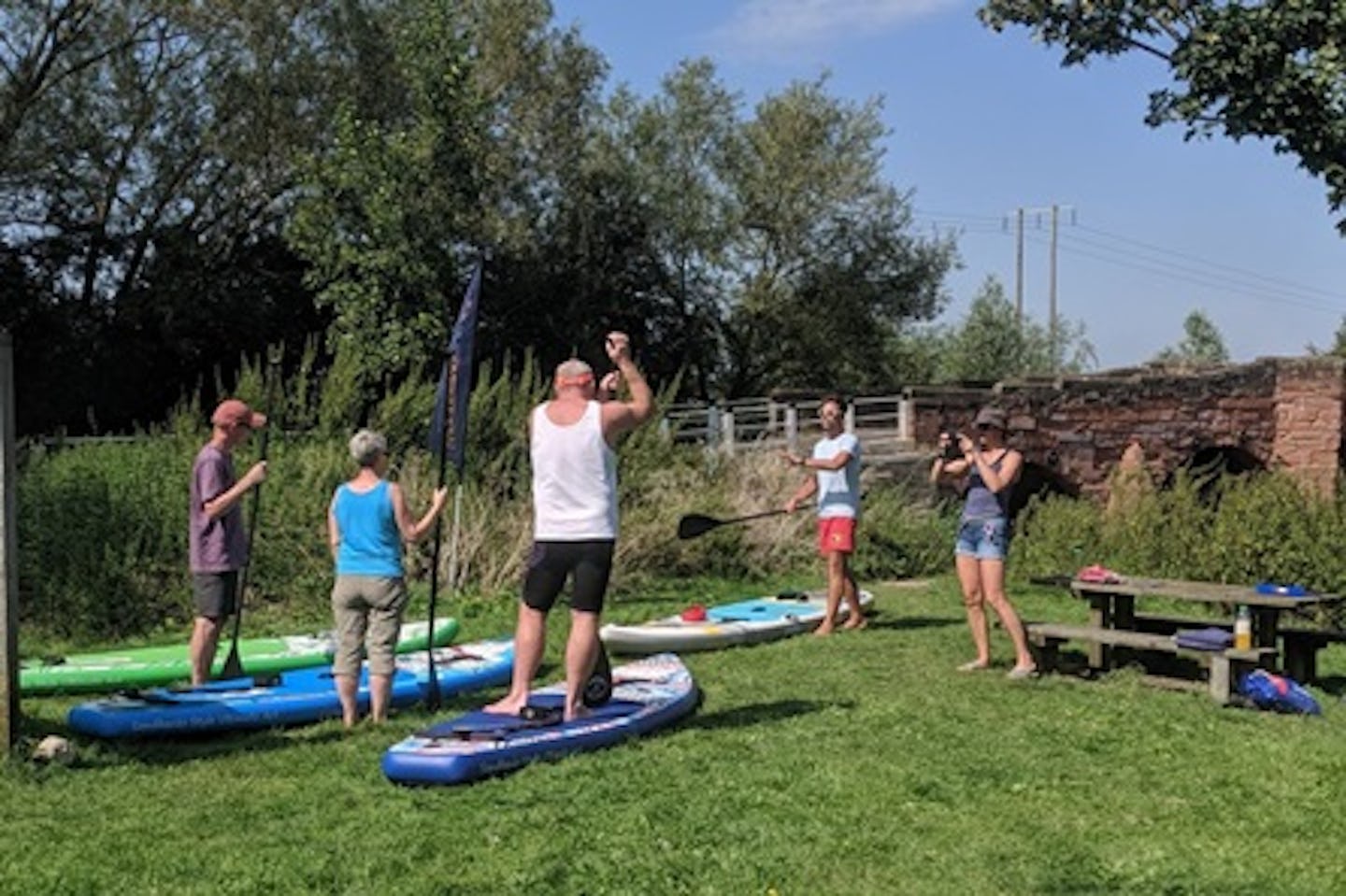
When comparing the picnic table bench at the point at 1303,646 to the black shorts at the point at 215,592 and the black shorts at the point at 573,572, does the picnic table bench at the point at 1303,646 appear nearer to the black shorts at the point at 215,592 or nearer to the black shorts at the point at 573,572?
the black shorts at the point at 573,572

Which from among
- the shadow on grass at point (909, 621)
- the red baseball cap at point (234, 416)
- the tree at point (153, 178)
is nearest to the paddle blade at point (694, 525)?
the shadow on grass at point (909, 621)

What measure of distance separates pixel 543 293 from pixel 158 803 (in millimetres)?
27236

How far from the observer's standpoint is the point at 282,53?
27.9m

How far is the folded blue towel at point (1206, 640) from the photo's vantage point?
761 cm

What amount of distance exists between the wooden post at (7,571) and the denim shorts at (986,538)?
5.05m

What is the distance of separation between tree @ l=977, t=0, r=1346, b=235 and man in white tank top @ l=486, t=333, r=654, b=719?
34.2 ft

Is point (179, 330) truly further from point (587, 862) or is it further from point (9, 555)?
point (587, 862)

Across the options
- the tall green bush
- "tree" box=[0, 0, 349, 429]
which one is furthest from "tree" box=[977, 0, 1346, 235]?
"tree" box=[0, 0, 349, 429]

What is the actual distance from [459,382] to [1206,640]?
14.5 ft

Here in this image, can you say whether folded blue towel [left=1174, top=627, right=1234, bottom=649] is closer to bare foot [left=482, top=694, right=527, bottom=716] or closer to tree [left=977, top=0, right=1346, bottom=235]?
bare foot [left=482, top=694, right=527, bottom=716]

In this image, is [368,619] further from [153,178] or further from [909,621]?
[153,178]

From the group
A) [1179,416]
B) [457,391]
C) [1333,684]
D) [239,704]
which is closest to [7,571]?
[239,704]

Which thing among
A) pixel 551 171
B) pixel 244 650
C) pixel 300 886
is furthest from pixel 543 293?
pixel 300 886

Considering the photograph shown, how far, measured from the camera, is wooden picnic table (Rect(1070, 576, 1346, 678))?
7.82 meters
